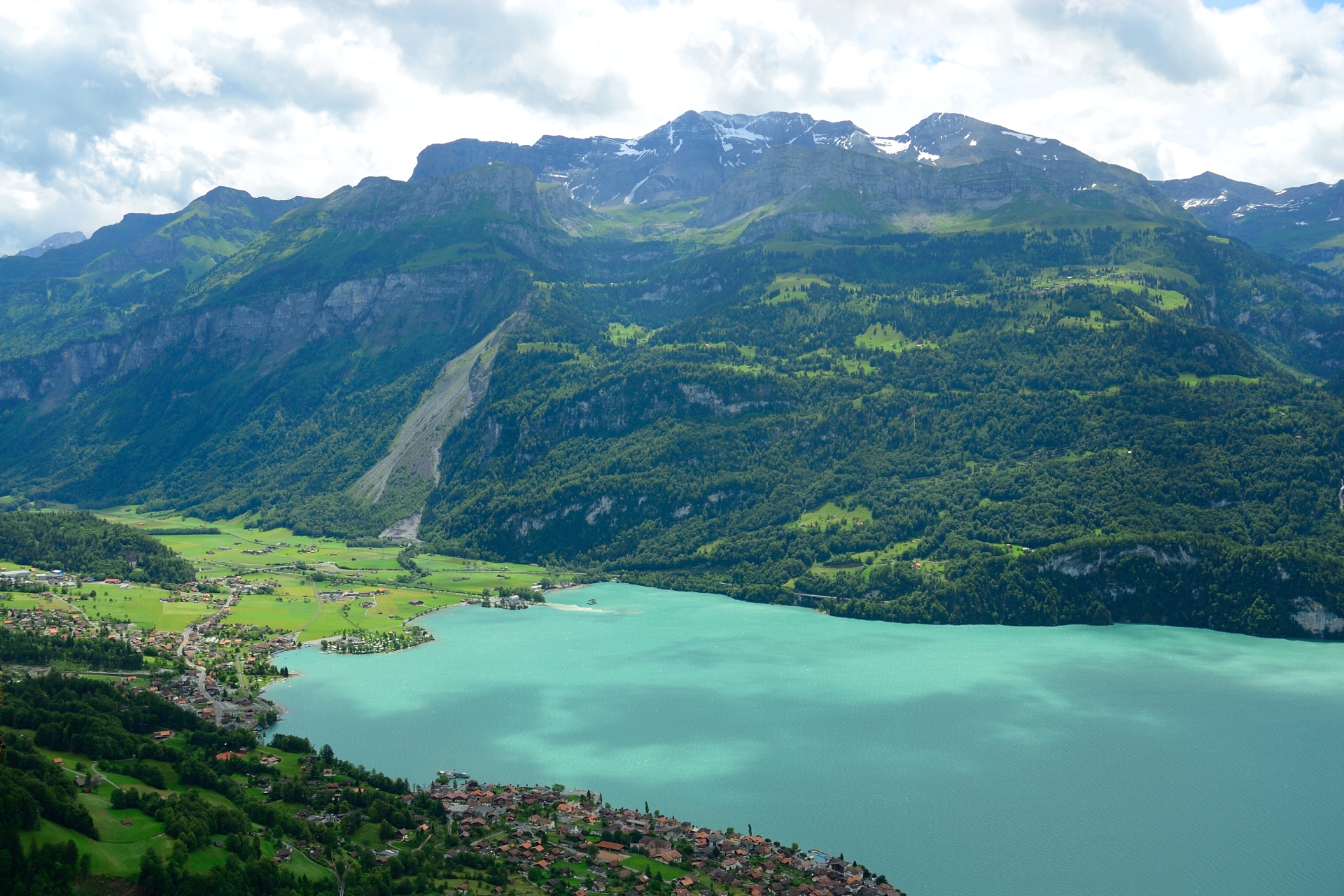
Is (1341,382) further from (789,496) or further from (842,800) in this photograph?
(842,800)

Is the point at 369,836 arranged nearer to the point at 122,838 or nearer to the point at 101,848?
the point at 122,838

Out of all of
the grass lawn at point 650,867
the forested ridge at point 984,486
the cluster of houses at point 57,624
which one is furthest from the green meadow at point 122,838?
the forested ridge at point 984,486

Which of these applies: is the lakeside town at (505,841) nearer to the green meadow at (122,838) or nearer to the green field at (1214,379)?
the green meadow at (122,838)

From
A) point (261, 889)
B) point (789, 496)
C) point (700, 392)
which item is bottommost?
point (261, 889)

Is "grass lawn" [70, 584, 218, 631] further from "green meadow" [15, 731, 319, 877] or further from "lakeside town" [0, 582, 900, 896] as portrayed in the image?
"green meadow" [15, 731, 319, 877]

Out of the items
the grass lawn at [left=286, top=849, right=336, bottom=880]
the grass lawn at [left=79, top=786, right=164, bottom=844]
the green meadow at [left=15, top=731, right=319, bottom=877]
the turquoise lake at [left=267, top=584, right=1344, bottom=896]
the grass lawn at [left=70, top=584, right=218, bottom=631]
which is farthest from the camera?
the grass lawn at [left=70, top=584, right=218, bottom=631]

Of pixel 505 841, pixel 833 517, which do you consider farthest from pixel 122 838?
pixel 833 517

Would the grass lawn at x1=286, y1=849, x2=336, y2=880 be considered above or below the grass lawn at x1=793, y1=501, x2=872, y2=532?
below

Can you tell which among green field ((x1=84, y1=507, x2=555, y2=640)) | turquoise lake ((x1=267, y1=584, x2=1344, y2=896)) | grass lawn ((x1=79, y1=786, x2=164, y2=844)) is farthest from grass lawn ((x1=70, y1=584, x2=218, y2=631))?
grass lawn ((x1=79, y1=786, x2=164, y2=844))

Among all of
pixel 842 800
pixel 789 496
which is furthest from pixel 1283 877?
pixel 789 496
